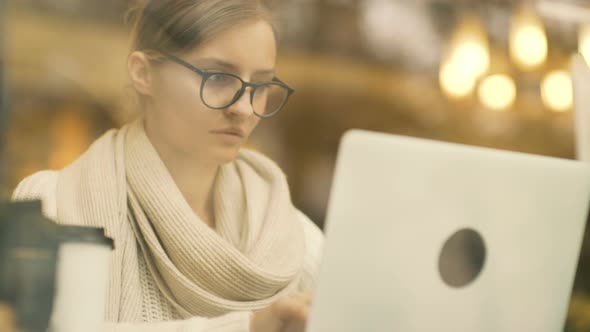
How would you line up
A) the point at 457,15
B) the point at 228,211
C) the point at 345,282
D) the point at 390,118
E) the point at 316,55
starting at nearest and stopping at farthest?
the point at 345,282 < the point at 228,211 < the point at 316,55 < the point at 390,118 < the point at 457,15

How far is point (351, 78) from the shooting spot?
5.32 feet

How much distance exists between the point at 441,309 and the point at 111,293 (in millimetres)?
501

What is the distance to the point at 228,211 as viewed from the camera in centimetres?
119

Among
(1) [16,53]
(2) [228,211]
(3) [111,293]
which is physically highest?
(1) [16,53]

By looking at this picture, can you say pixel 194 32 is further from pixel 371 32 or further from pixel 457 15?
pixel 457 15

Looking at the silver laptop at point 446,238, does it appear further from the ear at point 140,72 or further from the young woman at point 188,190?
the ear at point 140,72

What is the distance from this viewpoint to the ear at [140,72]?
1.14m

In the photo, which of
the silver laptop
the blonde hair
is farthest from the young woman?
the silver laptop

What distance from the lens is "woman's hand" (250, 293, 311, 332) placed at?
3.48 feet

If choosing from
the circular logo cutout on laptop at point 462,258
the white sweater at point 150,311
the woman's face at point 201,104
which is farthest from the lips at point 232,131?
the circular logo cutout on laptop at point 462,258

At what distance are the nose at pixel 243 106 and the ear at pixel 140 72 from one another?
0.14 meters

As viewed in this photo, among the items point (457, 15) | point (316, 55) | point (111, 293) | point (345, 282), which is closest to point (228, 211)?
point (111, 293)

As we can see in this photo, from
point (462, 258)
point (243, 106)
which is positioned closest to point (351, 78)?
point (243, 106)

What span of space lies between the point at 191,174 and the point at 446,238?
17.3 inches
